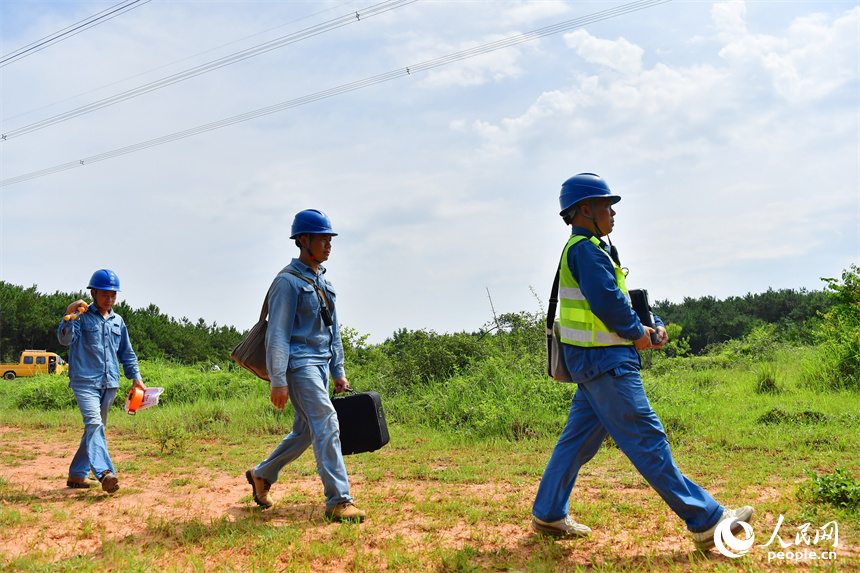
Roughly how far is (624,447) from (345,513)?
1.96 m

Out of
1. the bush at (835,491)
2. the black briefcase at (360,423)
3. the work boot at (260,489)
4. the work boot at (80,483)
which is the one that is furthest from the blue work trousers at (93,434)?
the bush at (835,491)

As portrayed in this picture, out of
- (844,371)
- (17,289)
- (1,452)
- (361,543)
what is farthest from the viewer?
(17,289)

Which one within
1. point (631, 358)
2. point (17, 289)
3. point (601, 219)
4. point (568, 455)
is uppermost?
point (17, 289)

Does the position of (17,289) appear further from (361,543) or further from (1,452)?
(361,543)

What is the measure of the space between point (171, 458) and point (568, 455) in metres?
5.85

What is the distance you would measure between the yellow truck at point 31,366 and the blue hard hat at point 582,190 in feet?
113

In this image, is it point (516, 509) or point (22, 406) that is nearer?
point (516, 509)

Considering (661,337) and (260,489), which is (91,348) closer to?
(260,489)

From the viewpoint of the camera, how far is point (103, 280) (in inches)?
244

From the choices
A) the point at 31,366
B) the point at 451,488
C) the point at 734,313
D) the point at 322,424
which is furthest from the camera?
the point at 734,313

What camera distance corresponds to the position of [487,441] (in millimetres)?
8219

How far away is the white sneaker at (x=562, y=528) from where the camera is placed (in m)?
3.96

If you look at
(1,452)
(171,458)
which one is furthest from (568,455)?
(1,452)

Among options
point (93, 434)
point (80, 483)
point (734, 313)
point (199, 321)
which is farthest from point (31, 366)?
point (734, 313)
